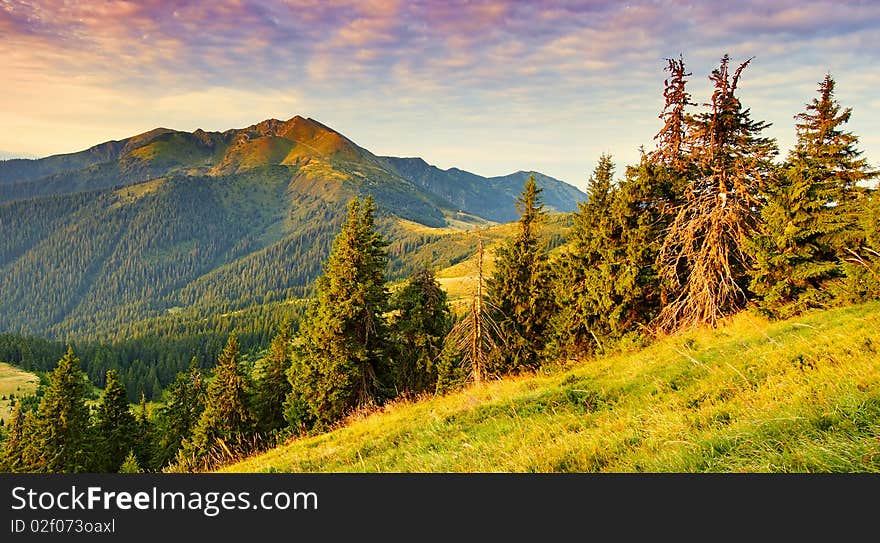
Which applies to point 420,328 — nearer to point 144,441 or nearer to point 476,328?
point 476,328

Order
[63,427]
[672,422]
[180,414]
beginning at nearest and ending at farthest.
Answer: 1. [672,422]
2. [63,427]
3. [180,414]

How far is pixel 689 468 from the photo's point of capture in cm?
520

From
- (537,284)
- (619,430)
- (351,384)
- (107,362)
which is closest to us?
(619,430)

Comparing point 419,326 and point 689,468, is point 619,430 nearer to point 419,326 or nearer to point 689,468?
point 689,468

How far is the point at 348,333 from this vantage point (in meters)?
29.9

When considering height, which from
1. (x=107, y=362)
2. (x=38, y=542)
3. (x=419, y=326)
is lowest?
(x=107, y=362)

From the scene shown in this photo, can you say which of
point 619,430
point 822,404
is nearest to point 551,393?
point 619,430

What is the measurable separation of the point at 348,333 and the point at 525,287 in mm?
14174

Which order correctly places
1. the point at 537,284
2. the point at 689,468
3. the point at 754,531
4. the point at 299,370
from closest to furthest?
the point at 754,531 → the point at 689,468 → the point at 299,370 → the point at 537,284

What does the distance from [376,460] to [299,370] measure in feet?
81.9

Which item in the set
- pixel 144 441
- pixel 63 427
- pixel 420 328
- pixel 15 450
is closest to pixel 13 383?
pixel 144 441

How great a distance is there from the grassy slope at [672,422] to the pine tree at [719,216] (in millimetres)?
7304

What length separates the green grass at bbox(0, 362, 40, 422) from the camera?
400ft

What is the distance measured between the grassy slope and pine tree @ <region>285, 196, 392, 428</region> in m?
15.8
